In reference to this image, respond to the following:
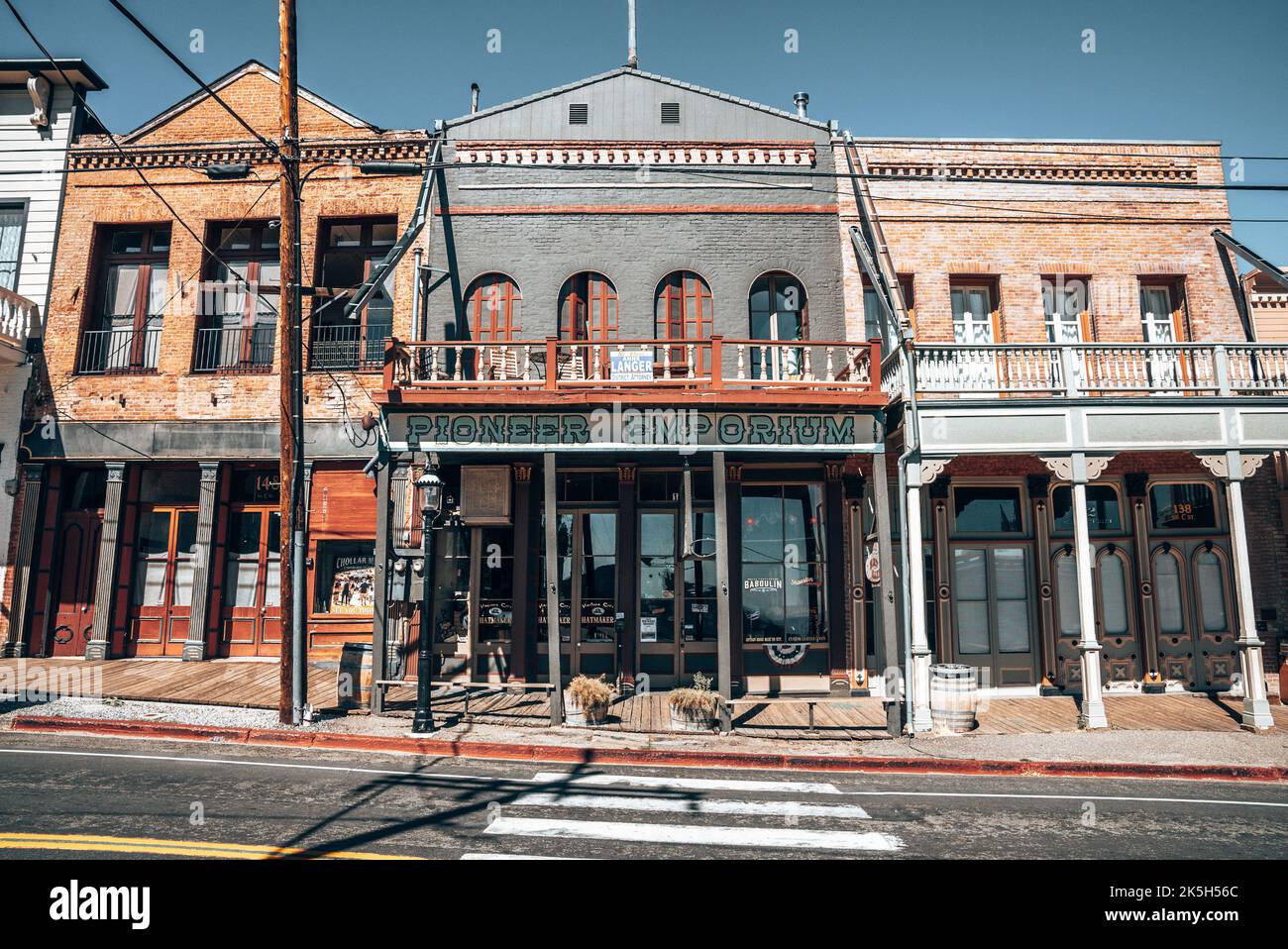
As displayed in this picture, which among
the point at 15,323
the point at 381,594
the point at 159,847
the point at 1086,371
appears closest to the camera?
the point at 159,847

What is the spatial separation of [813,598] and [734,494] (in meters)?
2.42

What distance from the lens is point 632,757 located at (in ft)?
30.6

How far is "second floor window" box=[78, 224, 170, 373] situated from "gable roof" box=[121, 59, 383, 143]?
209cm

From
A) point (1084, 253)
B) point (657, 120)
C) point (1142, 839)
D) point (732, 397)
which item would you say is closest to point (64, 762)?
point (732, 397)

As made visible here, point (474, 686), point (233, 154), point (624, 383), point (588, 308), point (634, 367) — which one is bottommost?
point (474, 686)

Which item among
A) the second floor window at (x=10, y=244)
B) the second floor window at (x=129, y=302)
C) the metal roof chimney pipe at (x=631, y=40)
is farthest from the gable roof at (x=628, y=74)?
the second floor window at (x=10, y=244)

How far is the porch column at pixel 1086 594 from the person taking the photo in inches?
429

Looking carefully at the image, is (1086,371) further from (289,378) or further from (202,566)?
(202,566)

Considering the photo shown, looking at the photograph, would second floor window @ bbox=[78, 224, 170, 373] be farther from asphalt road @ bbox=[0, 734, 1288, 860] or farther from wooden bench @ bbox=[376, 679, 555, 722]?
wooden bench @ bbox=[376, 679, 555, 722]

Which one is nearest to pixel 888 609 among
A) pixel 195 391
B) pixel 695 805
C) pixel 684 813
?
pixel 695 805

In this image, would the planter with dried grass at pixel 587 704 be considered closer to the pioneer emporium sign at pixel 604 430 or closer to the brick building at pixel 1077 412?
the pioneer emporium sign at pixel 604 430

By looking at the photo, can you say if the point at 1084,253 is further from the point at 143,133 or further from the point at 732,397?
the point at 143,133

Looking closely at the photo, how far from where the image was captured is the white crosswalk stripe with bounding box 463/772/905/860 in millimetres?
6277

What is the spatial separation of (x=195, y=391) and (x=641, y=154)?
10.2 m
